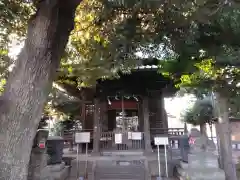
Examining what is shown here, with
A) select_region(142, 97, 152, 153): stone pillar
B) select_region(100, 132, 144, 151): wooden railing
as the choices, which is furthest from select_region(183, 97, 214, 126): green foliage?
select_region(100, 132, 144, 151): wooden railing

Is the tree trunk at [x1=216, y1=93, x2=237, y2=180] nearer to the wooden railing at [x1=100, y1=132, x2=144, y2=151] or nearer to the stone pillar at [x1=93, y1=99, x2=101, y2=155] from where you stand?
the wooden railing at [x1=100, y1=132, x2=144, y2=151]

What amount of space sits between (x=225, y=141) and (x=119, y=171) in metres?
3.72

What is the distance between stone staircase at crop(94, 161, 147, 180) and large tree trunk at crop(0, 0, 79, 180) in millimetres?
5436

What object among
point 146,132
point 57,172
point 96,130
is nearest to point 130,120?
point 146,132

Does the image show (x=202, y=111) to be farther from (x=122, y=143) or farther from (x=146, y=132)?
(x=122, y=143)

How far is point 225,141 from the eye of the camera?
543 centimetres

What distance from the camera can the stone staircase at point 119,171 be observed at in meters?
7.36

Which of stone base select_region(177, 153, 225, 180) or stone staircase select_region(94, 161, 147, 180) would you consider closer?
stone base select_region(177, 153, 225, 180)

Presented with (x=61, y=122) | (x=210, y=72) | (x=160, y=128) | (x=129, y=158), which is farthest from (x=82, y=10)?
(x=61, y=122)

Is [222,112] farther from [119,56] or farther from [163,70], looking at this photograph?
[119,56]

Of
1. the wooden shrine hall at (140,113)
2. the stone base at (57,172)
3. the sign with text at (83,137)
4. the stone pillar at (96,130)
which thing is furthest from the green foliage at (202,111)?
the stone base at (57,172)

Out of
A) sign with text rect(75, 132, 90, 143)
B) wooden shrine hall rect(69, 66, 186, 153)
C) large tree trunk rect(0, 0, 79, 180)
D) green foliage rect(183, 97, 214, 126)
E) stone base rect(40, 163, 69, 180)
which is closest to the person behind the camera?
large tree trunk rect(0, 0, 79, 180)

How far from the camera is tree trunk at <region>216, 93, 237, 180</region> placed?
5410mm

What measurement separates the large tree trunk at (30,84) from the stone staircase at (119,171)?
214 inches
